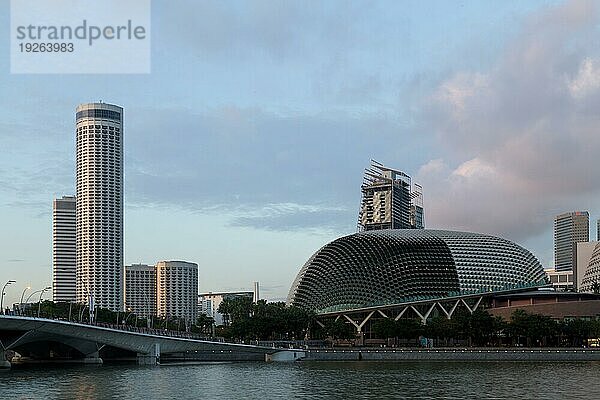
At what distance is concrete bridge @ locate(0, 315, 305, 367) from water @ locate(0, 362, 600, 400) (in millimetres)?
5443

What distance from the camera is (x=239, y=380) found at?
247 ft

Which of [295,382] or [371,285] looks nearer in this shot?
[295,382]

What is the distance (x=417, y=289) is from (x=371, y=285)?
8.60m

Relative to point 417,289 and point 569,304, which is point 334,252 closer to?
point 417,289

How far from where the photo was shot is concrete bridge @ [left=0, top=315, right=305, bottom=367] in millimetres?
98812

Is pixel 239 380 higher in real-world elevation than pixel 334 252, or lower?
lower

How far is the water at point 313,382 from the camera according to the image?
6100 cm

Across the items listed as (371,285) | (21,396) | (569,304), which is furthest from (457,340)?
(21,396)

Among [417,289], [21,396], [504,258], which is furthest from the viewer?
[504,258]

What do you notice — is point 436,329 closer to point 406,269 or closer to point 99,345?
point 406,269

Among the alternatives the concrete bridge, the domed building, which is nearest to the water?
the concrete bridge

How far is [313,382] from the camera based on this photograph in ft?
237

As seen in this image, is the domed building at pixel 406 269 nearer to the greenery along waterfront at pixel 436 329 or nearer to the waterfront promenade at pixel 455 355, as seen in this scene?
the greenery along waterfront at pixel 436 329

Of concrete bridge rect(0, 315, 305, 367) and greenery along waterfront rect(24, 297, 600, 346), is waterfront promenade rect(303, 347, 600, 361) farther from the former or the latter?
greenery along waterfront rect(24, 297, 600, 346)
